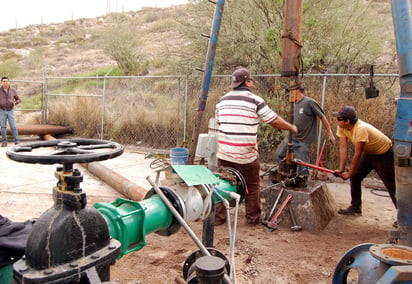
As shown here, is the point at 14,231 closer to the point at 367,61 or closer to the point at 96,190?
the point at 96,190

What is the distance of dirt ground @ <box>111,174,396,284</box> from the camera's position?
346 centimetres

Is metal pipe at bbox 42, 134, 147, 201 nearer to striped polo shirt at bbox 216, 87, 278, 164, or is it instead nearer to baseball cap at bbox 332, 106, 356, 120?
striped polo shirt at bbox 216, 87, 278, 164

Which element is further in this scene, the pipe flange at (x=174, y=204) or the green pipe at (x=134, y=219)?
the pipe flange at (x=174, y=204)

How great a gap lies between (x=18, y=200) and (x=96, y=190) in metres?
1.20

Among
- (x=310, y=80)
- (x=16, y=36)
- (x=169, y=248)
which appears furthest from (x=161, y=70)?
(x=16, y=36)

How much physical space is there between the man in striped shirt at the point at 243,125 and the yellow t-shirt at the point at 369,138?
98cm

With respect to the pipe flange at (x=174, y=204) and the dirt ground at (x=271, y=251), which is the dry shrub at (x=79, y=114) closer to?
the dirt ground at (x=271, y=251)

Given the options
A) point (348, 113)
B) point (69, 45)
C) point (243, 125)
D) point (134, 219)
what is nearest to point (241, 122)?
point (243, 125)

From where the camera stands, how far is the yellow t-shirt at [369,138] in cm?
459

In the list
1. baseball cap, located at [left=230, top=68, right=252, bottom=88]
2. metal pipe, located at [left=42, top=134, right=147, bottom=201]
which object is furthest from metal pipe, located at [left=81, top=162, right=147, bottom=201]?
baseball cap, located at [left=230, top=68, right=252, bottom=88]

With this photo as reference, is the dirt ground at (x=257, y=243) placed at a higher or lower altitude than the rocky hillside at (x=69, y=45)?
lower

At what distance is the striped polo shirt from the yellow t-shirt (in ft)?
3.71

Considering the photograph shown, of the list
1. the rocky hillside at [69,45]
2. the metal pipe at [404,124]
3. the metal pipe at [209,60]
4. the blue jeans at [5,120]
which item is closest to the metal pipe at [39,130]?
the blue jeans at [5,120]

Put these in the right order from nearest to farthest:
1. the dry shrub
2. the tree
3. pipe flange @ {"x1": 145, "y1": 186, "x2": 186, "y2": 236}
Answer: pipe flange @ {"x1": 145, "y1": 186, "x2": 186, "y2": 236} → the dry shrub → the tree
